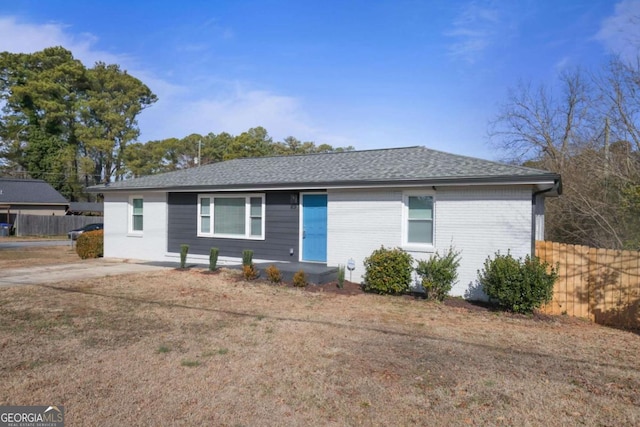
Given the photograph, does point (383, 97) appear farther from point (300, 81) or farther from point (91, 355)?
point (91, 355)

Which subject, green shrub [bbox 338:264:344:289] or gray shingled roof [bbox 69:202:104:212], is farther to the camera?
gray shingled roof [bbox 69:202:104:212]

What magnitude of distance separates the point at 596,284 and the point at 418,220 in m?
3.78

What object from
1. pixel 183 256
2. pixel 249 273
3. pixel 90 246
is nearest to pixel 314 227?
pixel 249 273

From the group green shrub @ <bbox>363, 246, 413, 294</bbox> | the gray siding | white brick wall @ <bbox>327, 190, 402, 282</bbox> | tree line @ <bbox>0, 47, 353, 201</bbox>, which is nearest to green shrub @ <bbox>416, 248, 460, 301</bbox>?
green shrub @ <bbox>363, 246, 413, 294</bbox>

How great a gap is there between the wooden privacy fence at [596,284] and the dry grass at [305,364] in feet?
1.70

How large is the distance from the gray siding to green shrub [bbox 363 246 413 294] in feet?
9.95

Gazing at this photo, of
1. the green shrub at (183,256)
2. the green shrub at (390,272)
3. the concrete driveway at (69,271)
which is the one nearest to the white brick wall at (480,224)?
the green shrub at (390,272)

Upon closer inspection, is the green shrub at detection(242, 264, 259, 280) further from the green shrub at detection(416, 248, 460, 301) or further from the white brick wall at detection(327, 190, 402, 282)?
the green shrub at detection(416, 248, 460, 301)

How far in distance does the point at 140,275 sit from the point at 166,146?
37.5 meters

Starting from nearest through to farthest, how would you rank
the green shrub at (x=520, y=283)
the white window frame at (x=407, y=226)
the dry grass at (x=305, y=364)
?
1. the dry grass at (x=305, y=364)
2. the green shrub at (x=520, y=283)
3. the white window frame at (x=407, y=226)

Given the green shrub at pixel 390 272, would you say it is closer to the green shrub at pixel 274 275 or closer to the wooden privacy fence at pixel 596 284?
the green shrub at pixel 274 275

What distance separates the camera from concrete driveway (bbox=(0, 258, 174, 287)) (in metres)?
9.94

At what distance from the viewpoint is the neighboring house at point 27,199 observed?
107 feet

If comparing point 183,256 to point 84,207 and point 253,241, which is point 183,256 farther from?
point 84,207
